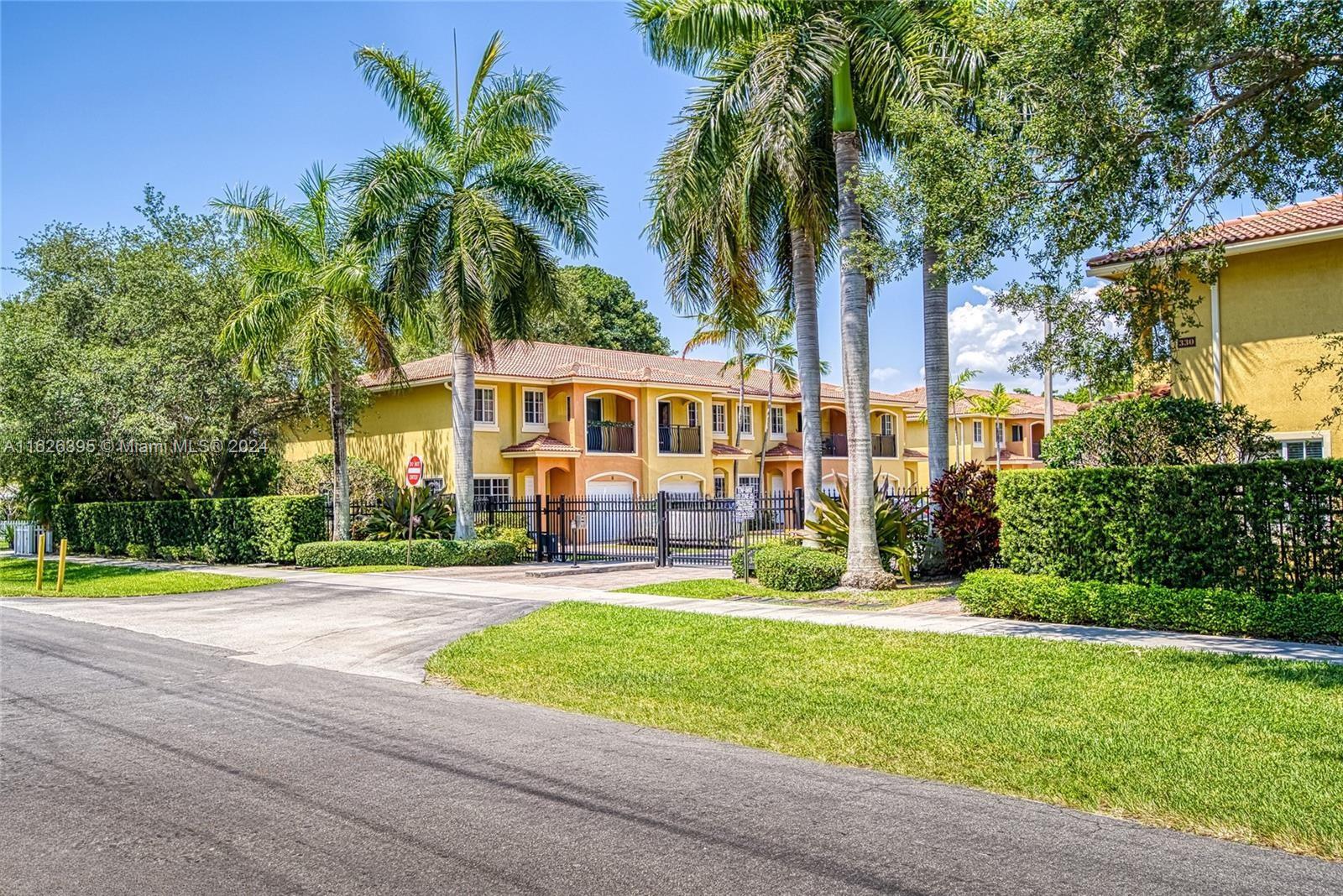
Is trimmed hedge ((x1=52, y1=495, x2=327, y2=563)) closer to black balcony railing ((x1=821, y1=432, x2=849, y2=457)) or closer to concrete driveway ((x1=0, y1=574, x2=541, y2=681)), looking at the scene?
concrete driveway ((x1=0, y1=574, x2=541, y2=681))

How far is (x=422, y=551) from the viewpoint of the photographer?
2427 cm

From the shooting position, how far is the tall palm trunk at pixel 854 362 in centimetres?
1619

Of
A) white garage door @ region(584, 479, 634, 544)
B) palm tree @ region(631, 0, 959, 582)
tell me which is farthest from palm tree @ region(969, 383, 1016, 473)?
palm tree @ region(631, 0, 959, 582)

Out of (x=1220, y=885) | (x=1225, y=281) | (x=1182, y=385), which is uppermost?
(x=1225, y=281)

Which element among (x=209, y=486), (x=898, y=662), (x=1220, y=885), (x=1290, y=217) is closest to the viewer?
(x=1220, y=885)

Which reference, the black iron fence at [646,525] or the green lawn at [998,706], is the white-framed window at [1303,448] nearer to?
the black iron fence at [646,525]

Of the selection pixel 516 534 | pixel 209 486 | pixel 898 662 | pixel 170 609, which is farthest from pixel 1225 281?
pixel 209 486

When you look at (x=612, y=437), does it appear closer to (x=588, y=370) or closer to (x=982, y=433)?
(x=588, y=370)

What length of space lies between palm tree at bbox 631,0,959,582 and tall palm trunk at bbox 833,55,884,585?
0.06ft

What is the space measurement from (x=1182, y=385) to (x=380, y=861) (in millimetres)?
16617

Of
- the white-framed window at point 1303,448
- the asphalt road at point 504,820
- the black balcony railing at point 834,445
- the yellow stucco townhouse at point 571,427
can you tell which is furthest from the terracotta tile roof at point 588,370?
the asphalt road at point 504,820

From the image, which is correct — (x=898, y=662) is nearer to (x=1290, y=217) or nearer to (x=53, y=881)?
(x=53, y=881)

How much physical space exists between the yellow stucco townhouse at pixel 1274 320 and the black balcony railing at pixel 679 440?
2159 centimetres

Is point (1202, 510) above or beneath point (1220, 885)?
above
